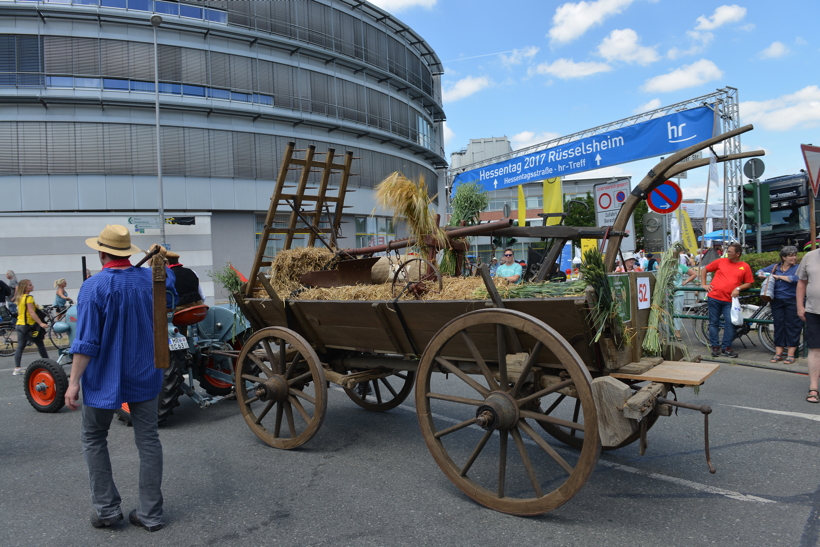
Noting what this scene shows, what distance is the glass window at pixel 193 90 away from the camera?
24766 mm

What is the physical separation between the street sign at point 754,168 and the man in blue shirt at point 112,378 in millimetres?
10102

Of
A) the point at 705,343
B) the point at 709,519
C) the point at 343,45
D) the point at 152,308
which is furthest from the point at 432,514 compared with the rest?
the point at 343,45

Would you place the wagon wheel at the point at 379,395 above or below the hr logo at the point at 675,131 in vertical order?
below

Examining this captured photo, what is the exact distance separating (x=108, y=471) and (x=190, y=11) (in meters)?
26.5

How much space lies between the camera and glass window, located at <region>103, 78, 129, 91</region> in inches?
923

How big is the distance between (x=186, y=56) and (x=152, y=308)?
24.7 m

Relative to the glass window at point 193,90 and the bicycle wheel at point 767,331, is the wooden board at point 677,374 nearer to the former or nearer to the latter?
the bicycle wheel at point 767,331

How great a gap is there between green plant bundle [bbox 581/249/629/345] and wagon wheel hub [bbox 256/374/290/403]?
2826mm

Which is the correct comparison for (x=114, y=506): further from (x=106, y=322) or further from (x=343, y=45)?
(x=343, y=45)

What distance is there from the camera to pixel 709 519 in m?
3.32

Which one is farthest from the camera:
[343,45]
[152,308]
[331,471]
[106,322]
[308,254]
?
[343,45]

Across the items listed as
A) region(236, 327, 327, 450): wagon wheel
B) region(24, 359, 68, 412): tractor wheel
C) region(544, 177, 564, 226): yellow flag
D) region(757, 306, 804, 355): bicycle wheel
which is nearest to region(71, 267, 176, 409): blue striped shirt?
region(236, 327, 327, 450): wagon wheel

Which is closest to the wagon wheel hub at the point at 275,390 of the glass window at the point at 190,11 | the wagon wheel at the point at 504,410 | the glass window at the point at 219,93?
the wagon wheel at the point at 504,410

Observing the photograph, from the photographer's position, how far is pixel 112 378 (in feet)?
11.4
